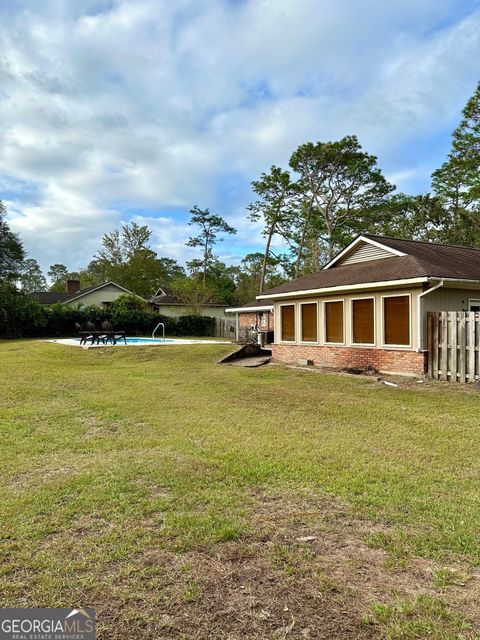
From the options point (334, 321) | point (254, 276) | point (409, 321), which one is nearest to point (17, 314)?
point (334, 321)

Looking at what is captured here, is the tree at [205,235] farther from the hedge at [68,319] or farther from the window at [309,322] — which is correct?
the window at [309,322]

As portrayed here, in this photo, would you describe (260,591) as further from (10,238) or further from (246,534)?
(10,238)

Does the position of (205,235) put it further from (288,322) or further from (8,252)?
(288,322)

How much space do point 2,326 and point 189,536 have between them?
27536 mm

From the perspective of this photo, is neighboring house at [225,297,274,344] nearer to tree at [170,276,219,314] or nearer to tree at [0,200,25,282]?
tree at [170,276,219,314]

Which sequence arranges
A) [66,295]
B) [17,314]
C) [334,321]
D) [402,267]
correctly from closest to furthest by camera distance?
1. [402,267]
2. [334,321]
3. [17,314]
4. [66,295]

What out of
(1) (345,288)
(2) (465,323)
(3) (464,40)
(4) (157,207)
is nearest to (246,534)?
(2) (465,323)

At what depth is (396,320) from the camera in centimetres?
1055

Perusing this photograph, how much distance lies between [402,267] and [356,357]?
276cm

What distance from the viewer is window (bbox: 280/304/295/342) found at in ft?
46.4

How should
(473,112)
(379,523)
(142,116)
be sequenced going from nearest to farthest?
(379,523)
(142,116)
(473,112)

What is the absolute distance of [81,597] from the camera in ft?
6.88

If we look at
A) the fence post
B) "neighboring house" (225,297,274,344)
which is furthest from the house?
"neighboring house" (225,297,274,344)

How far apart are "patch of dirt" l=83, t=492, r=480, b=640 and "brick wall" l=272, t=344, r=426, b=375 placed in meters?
7.94
